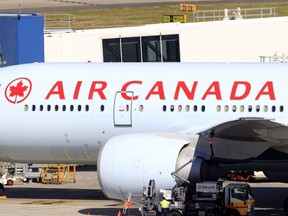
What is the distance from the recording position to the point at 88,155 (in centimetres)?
3575

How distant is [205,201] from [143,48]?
71.3 ft

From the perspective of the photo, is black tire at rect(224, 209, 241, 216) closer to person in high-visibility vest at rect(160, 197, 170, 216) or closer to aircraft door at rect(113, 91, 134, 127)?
person in high-visibility vest at rect(160, 197, 170, 216)

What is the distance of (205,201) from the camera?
3152 cm

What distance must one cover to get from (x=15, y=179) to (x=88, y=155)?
28.8 ft

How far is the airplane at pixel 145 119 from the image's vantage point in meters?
32.1

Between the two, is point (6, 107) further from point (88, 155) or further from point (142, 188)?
point (142, 188)

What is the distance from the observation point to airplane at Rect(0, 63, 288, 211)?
3206cm

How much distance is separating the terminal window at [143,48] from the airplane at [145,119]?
627 inches

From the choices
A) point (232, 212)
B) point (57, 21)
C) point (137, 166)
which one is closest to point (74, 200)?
point (137, 166)

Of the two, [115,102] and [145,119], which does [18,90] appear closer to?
[115,102]

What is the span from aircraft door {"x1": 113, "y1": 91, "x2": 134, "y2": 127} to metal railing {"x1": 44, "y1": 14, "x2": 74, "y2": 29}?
3625cm

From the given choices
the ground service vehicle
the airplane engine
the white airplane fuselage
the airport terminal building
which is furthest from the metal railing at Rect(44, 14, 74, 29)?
the ground service vehicle

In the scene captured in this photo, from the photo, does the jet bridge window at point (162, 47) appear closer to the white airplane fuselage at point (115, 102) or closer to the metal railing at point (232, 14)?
the metal railing at point (232, 14)

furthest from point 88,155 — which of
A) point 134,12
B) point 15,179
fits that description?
point 134,12
